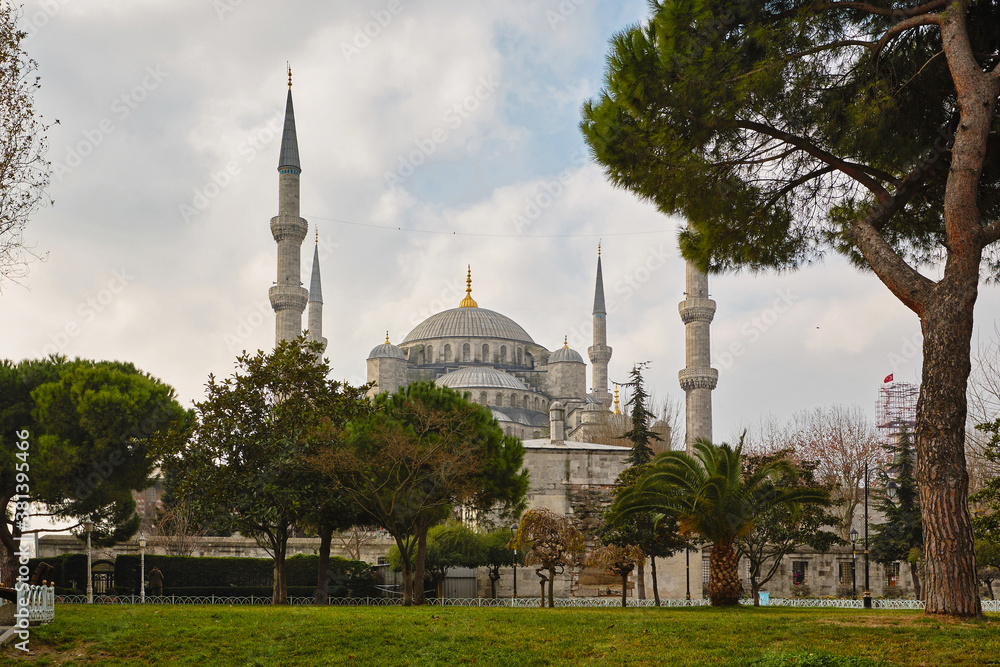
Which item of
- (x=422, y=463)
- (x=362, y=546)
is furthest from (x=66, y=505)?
(x=362, y=546)

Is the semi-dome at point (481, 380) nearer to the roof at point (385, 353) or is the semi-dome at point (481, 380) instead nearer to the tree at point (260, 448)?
the roof at point (385, 353)

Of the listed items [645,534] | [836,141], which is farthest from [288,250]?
[836,141]

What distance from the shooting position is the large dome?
7894 cm

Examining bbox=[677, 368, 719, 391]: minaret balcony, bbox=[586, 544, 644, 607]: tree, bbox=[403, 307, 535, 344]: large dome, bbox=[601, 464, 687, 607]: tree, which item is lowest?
bbox=[586, 544, 644, 607]: tree

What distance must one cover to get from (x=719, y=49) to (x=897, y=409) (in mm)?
50957

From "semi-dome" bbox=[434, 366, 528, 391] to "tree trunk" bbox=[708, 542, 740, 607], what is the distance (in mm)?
52705

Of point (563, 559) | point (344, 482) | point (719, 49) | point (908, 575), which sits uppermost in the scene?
point (719, 49)

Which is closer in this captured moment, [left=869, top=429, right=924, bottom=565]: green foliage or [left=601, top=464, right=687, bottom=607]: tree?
[left=601, top=464, right=687, bottom=607]: tree

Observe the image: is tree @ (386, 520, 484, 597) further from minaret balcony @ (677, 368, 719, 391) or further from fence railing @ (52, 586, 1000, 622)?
minaret balcony @ (677, 368, 719, 391)

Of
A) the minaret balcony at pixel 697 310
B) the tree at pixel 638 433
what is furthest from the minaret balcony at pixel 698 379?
the tree at pixel 638 433

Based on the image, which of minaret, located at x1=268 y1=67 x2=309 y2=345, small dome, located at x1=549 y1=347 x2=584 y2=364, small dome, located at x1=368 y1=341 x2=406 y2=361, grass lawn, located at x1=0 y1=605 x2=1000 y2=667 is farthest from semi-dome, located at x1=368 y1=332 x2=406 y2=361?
grass lawn, located at x1=0 y1=605 x2=1000 y2=667

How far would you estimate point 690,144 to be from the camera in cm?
1327

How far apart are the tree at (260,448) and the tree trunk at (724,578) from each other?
27.7 ft

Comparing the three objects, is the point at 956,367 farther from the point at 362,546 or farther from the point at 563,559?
the point at 362,546
